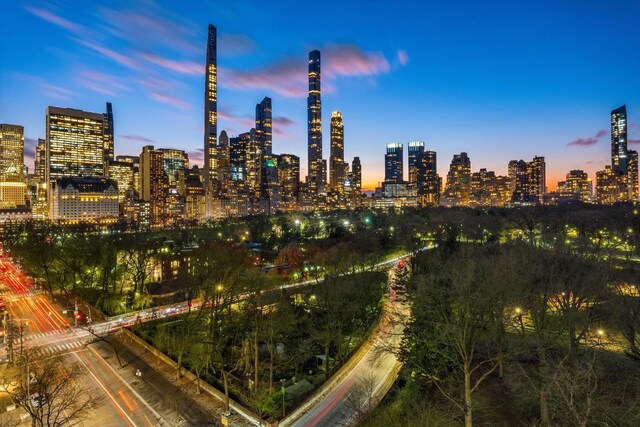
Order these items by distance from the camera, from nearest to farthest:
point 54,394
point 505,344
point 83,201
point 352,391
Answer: point 54,394 → point 352,391 → point 505,344 → point 83,201

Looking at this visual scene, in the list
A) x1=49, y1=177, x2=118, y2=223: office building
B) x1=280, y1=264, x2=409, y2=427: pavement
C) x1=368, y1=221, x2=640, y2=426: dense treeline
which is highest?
x1=49, y1=177, x2=118, y2=223: office building

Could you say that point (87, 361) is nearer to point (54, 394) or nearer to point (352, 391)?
point (54, 394)

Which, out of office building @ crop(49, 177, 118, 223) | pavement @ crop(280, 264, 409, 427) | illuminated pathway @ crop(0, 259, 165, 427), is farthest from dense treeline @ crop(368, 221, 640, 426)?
office building @ crop(49, 177, 118, 223)

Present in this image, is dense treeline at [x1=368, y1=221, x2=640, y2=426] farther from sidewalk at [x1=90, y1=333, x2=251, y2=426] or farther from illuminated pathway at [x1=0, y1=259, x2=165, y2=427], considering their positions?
illuminated pathway at [x1=0, y1=259, x2=165, y2=427]

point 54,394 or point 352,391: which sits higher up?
point 54,394

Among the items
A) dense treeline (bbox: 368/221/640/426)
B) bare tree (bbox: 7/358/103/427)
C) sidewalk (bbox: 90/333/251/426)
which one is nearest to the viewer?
dense treeline (bbox: 368/221/640/426)

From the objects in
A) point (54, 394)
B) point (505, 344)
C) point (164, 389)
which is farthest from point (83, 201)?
point (505, 344)

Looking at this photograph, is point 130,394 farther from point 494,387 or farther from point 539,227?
point 539,227

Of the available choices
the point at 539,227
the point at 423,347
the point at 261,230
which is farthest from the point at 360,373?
the point at 261,230

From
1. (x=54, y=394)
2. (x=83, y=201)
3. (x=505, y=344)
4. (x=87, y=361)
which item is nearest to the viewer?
(x=54, y=394)

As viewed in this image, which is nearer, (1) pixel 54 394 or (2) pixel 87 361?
(1) pixel 54 394

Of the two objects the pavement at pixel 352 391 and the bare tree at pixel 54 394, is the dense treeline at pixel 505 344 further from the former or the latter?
the bare tree at pixel 54 394

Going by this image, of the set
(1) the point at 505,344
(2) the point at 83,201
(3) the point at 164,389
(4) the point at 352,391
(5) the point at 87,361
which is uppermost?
(2) the point at 83,201
